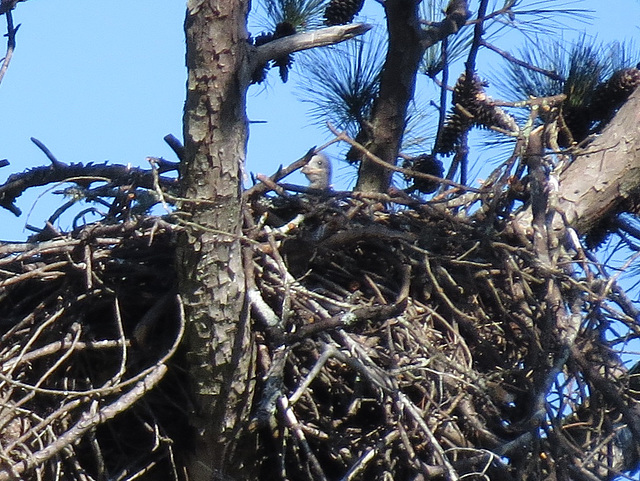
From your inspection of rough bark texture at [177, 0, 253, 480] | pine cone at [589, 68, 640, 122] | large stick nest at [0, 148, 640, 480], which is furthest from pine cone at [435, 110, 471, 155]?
rough bark texture at [177, 0, 253, 480]

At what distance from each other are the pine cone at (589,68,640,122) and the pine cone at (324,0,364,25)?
0.86m

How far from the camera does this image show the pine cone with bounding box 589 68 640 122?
11.6ft

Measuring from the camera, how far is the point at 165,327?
283 centimetres

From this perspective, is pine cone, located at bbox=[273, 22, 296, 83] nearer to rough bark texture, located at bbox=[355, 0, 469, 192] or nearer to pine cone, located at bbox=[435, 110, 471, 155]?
rough bark texture, located at bbox=[355, 0, 469, 192]

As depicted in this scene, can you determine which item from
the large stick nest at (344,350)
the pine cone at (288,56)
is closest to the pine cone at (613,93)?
the large stick nest at (344,350)

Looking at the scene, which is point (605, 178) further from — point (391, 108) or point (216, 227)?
point (216, 227)

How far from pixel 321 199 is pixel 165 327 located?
556 millimetres

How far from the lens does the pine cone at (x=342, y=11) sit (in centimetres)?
370

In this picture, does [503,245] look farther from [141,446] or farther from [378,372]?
[141,446]

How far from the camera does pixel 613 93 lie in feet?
11.7

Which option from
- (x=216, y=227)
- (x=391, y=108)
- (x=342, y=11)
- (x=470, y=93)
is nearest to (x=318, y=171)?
(x=342, y=11)

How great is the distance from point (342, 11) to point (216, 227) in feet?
4.93

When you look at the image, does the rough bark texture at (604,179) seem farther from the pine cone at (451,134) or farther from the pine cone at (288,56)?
the pine cone at (288,56)

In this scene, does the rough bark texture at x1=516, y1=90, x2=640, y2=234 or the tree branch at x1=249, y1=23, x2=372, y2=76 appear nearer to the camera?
the tree branch at x1=249, y1=23, x2=372, y2=76
